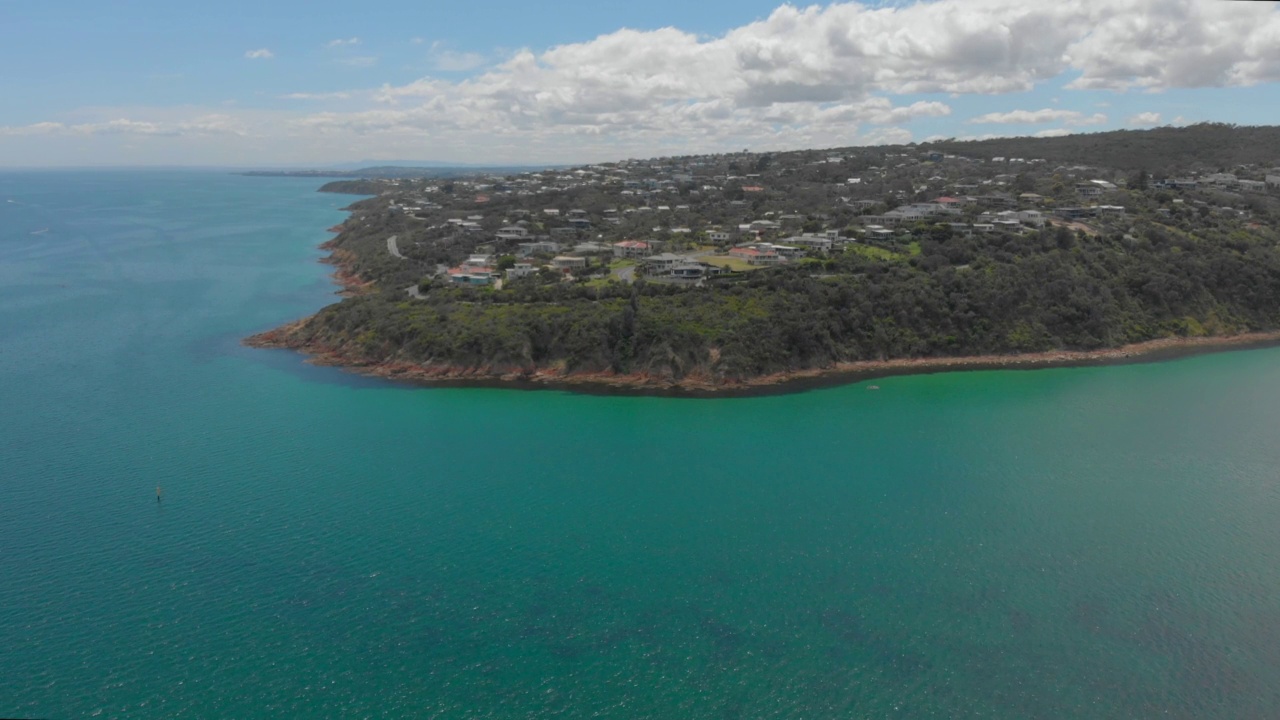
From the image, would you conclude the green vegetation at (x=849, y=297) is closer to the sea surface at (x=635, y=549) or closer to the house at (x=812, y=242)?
the house at (x=812, y=242)

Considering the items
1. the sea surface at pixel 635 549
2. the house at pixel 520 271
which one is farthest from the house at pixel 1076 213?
the house at pixel 520 271

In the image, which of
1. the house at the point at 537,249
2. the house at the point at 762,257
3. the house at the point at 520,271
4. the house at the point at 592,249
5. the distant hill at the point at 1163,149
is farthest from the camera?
the distant hill at the point at 1163,149

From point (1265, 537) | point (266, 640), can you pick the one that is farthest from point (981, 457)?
point (266, 640)

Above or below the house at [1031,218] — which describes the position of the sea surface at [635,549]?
below

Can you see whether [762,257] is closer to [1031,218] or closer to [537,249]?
[537,249]

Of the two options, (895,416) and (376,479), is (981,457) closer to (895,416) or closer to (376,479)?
(895,416)
